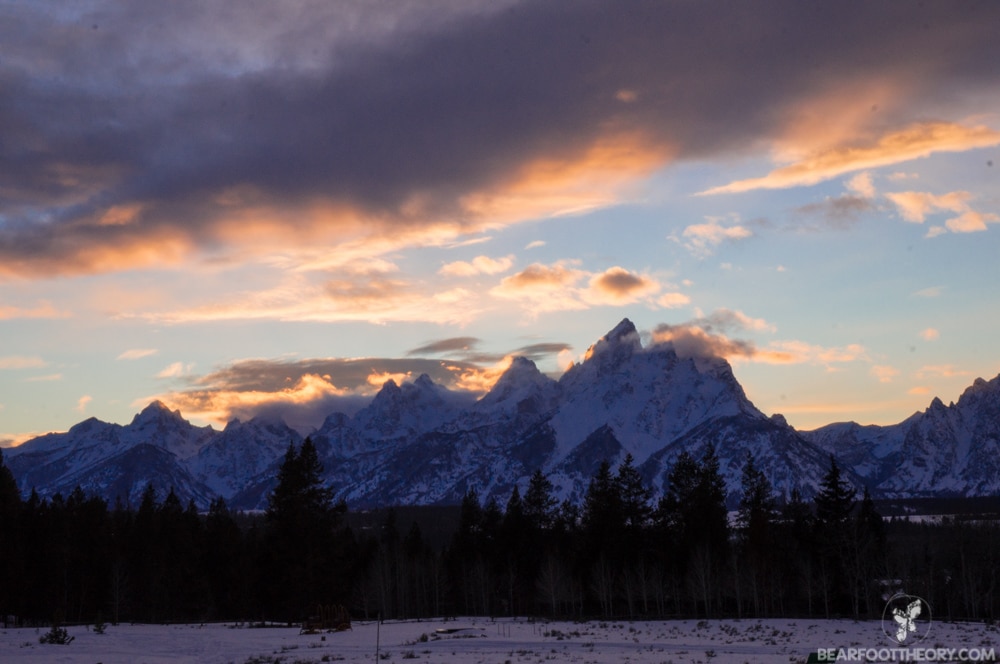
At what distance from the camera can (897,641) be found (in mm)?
61031

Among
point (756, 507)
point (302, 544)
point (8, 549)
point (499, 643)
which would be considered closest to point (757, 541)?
point (756, 507)

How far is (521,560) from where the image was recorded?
123 metres

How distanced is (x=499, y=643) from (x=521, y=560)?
58.7 metres

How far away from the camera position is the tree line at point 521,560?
9556 cm

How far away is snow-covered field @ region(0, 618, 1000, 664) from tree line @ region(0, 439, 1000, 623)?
14349 millimetres

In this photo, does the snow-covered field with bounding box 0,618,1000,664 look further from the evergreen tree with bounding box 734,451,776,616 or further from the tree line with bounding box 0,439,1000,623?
the evergreen tree with bounding box 734,451,776,616

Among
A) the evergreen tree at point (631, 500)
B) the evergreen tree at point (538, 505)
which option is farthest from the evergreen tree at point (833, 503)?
the evergreen tree at point (538, 505)

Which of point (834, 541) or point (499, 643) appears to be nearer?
point (499, 643)

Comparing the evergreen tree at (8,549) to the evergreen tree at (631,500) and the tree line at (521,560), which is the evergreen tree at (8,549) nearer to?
the tree line at (521,560)

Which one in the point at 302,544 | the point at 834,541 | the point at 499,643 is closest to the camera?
the point at 499,643

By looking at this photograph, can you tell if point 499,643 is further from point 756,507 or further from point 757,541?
point 756,507

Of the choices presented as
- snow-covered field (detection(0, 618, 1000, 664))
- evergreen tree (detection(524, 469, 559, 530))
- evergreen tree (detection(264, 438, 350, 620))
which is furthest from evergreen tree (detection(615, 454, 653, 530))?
evergreen tree (detection(264, 438, 350, 620))

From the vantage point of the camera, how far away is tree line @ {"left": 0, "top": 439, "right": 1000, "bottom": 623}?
314 feet

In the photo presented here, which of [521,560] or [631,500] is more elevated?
[631,500]
